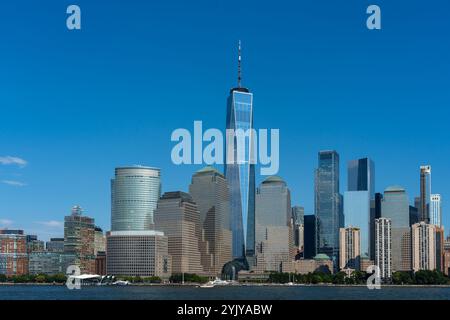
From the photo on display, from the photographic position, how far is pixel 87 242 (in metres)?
125

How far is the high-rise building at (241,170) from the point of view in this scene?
4847 inches

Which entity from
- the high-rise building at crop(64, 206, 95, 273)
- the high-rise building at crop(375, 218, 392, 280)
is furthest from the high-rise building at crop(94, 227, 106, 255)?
the high-rise building at crop(375, 218, 392, 280)

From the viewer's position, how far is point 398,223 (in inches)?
5256

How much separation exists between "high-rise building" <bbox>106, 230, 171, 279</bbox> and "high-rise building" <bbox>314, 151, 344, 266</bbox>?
4681cm

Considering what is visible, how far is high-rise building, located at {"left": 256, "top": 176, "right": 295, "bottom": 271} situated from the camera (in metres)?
130

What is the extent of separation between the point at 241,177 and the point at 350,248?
2247 centimetres

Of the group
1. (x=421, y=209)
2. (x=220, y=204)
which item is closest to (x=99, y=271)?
(x=220, y=204)

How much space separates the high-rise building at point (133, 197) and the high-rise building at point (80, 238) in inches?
204

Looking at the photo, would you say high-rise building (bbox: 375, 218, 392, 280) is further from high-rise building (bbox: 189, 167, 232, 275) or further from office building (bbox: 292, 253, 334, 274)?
high-rise building (bbox: 189, 167, 232, 275)

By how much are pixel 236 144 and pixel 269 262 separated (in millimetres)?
20727

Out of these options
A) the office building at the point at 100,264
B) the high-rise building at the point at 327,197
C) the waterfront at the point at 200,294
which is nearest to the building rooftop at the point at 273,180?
the high-rise building at the point at 327,197

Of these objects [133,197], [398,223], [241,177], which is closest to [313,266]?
[398,223]
